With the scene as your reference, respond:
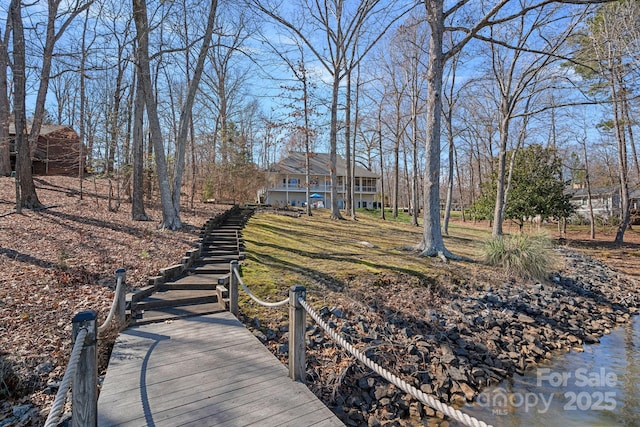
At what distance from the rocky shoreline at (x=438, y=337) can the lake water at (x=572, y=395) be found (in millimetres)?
205

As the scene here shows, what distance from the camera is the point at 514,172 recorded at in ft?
59.5

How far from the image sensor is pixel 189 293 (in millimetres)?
5879

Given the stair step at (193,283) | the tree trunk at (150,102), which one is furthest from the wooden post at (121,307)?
the tree trunk at (150,102)

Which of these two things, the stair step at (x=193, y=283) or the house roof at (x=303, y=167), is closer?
the stair step at (x=193, y=283)

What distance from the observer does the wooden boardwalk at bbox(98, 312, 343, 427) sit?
8.70 feet

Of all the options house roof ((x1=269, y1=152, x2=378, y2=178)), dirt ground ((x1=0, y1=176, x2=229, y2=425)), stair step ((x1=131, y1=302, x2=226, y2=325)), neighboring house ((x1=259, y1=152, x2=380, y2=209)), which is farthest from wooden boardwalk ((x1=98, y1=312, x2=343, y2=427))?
house roof ((x1=269, y1=152, x2=378, y2=178))

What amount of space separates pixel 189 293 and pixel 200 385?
9.96ft

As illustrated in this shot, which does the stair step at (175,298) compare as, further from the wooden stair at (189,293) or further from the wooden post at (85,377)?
the wooden post at (85,377)

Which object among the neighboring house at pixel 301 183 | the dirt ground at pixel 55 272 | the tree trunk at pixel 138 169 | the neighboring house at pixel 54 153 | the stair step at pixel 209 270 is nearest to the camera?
the dirt ground at pixel 55 272

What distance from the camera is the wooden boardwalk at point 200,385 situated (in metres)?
2.65

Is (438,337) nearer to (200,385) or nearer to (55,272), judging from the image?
(200,385)

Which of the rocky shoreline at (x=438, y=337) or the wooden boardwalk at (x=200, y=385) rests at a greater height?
the wooden boardwalk at (x=200, y=385)

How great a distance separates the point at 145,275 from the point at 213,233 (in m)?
4.81

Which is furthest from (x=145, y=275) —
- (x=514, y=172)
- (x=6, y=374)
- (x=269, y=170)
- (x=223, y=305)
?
(x=269, y=170)
